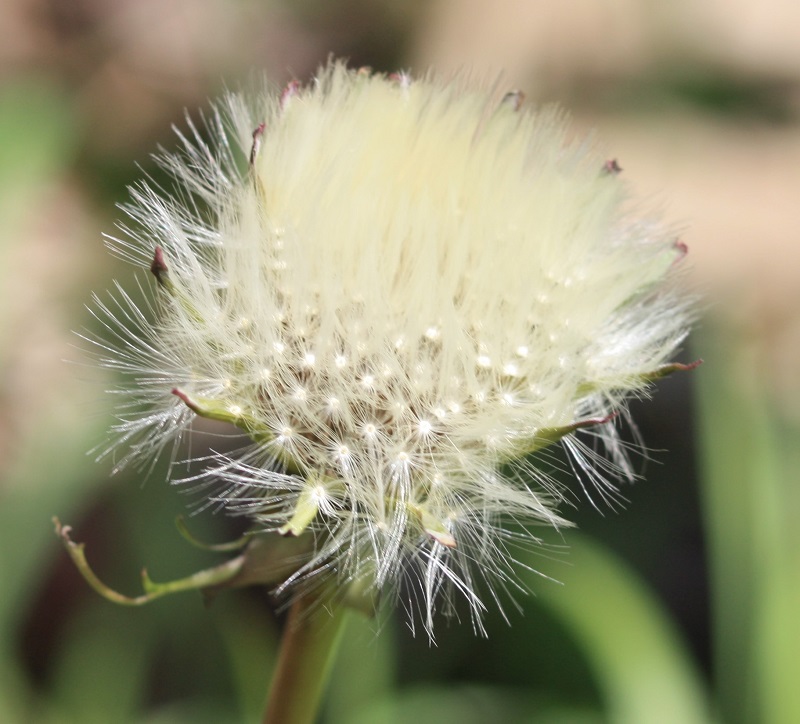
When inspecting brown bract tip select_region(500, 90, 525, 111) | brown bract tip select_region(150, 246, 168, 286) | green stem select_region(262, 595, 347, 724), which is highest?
brown bract tip select_region(500, 90, 525, 111)

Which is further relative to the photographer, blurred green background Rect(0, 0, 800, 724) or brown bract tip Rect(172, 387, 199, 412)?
blurred green background Rect(0, 0, 800, 724)

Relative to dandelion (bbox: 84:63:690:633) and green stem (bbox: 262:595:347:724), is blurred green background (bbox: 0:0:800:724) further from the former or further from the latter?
green stem (bbox: 262:595:347:724)

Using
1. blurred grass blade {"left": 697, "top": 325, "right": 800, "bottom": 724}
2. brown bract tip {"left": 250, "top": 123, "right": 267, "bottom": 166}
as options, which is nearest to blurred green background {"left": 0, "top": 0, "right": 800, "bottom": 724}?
blurred grass blade {"left": 697, "top": 325, "right": 800, "bottom": 724}

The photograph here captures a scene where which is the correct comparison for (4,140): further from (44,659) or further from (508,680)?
(508,680)

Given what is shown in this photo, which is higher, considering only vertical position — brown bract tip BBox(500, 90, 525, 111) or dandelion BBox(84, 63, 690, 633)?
brown bract tip BBox(500, 90, 525, 111)

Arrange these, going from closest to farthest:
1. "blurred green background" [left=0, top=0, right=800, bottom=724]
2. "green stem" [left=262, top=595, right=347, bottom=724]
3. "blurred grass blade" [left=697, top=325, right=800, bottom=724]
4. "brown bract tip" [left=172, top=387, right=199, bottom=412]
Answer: "brown bract tip" [left=172, top=387, right=199, bottom=412] → "green stem" [left=262, top=595, right=347, bottom=724] → "blurred grass blade" [left=697, top=325, right=800, bottom=724] → "blurred green background" [left=0, top=0, right=800, bottom=724]

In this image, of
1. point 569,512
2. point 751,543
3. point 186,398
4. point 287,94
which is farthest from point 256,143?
point 569,512

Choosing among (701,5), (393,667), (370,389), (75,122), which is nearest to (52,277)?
(75,122)
